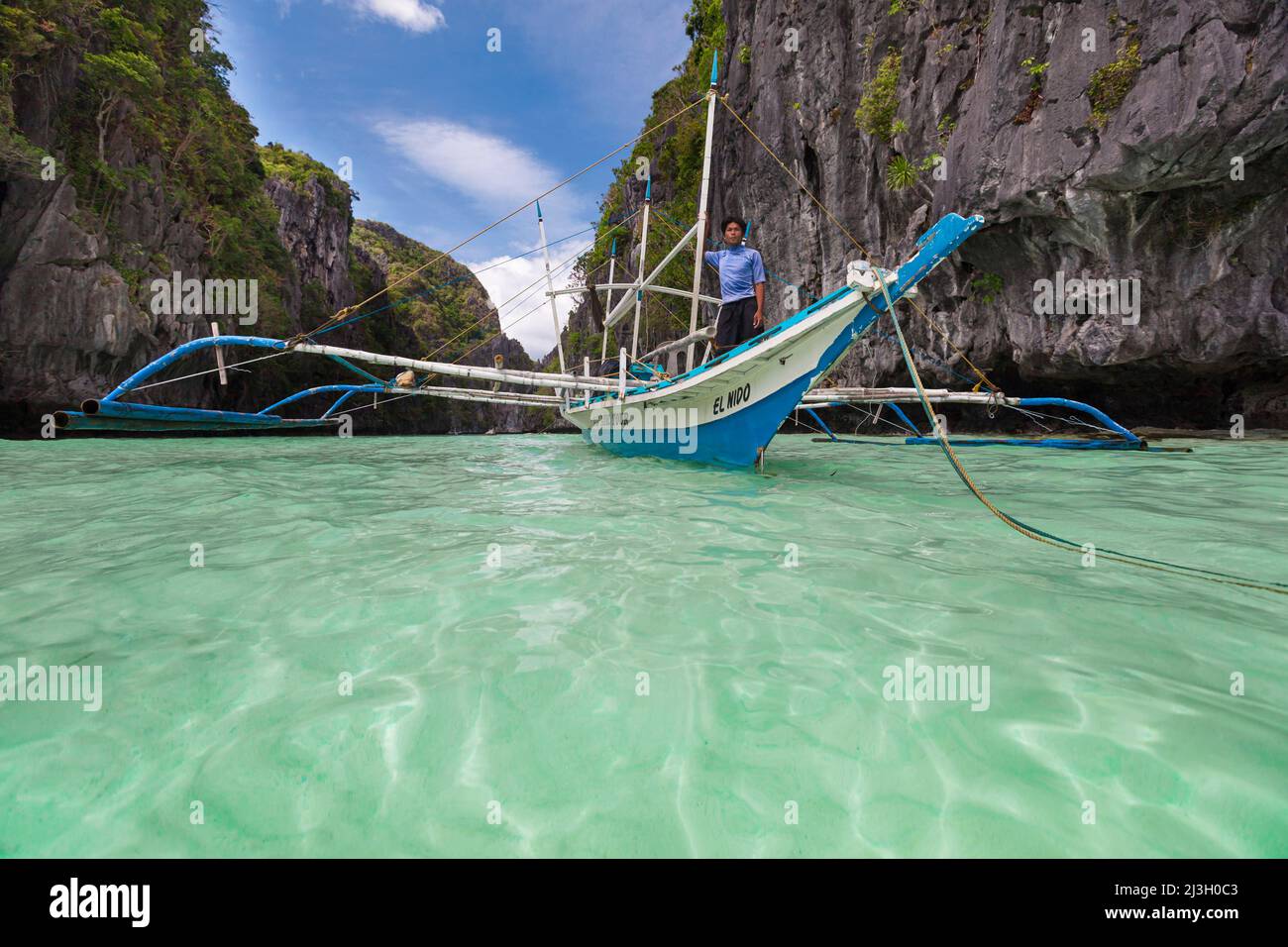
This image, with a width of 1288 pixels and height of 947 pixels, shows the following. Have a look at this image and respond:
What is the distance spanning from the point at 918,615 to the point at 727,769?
3.91 ft

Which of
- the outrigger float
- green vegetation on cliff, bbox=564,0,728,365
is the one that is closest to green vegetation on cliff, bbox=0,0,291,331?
the outrigger float

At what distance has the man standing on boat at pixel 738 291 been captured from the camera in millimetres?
7043

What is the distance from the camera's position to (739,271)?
23.6ft

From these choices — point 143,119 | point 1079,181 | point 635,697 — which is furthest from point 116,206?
point 1079,181

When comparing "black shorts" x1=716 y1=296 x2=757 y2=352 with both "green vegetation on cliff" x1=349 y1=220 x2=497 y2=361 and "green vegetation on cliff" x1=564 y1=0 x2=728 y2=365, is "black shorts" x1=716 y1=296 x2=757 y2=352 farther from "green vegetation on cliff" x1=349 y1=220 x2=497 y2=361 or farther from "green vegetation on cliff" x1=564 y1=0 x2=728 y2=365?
"green vegetation on cliff" x1=349 y1=220 x2=497 y2=361

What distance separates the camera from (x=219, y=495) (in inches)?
190

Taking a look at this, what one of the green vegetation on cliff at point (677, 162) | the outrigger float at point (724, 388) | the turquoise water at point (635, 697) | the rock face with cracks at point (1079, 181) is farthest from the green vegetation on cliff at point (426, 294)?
the turquoise water at point (635, 697)

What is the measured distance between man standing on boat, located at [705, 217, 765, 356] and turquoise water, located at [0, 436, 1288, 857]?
452 centimetres

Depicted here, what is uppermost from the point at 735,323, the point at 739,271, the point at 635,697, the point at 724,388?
the point at 739,271

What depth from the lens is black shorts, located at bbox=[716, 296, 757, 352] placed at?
731 cm

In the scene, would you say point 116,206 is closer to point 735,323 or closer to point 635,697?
point 735,323

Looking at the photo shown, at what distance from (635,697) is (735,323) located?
655 centimetres
